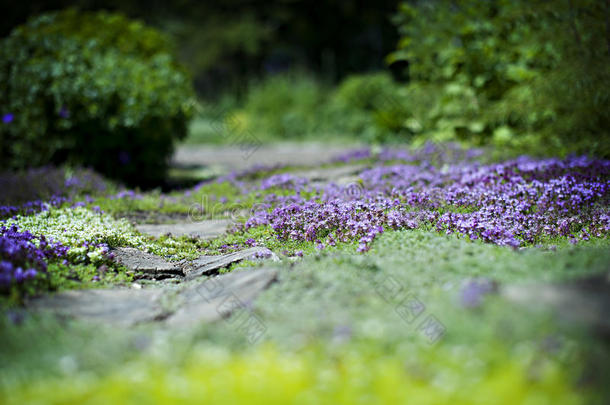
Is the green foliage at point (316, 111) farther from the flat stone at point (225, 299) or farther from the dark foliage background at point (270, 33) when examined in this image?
the flat stone at point (225, 299)

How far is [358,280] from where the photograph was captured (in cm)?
335

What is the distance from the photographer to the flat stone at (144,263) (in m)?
4.32

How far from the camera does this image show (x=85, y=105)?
791 centimetres

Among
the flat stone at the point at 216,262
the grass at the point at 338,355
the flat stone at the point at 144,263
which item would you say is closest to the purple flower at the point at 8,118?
the flat stone at the point at 144,263

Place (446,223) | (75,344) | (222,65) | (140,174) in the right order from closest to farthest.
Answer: (75,344), (446,223), (140,174), (222,65)

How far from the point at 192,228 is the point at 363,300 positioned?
3049mm

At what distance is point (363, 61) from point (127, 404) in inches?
824

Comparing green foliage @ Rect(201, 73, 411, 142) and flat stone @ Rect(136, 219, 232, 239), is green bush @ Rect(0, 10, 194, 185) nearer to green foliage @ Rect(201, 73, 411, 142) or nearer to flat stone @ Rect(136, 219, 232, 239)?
flat stone @ Rect(136, 219, 232, 239)

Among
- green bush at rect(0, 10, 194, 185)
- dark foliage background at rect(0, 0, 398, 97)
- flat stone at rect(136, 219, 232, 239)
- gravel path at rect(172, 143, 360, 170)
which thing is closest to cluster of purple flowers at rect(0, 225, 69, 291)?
flat stone at rect(136, 219, 232, 239)

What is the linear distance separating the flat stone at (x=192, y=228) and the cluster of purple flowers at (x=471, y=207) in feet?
1.34

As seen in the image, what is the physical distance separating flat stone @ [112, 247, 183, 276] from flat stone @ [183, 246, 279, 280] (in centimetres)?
12

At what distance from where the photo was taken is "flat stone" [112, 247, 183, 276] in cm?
432

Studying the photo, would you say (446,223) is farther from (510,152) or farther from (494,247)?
(510,152)

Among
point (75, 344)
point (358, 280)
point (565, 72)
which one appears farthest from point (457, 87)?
point (75, 344)
